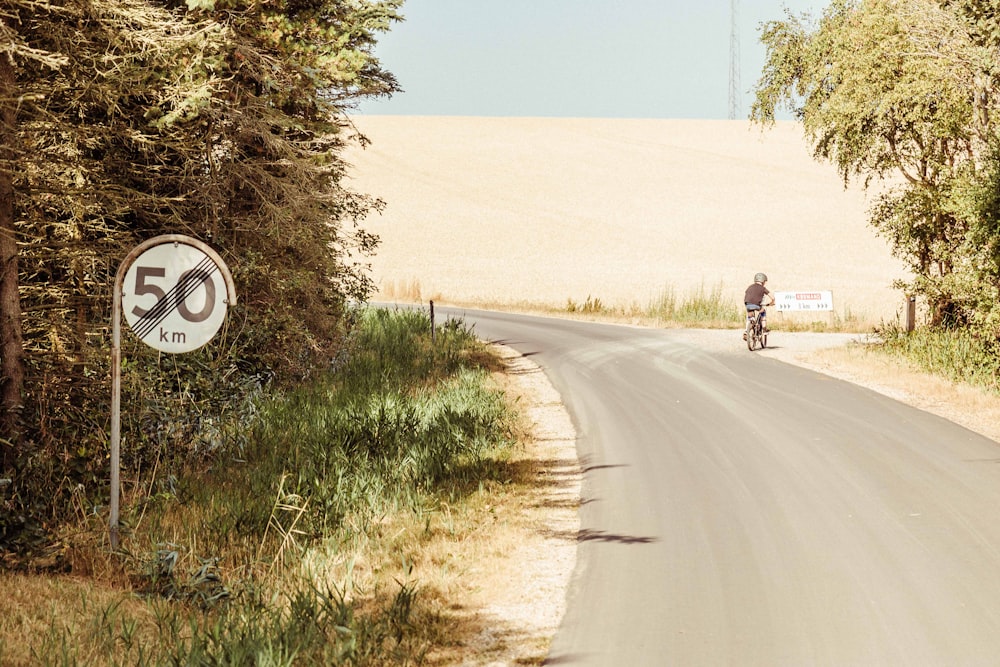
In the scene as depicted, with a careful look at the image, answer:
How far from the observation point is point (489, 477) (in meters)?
10.2

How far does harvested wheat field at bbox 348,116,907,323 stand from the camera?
45.4 meters

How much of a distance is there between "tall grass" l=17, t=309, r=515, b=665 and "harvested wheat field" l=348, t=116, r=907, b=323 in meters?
20.3

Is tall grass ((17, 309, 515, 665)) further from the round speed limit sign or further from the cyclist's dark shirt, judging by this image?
the cyclist's dark shirt

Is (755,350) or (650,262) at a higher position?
(650,262)

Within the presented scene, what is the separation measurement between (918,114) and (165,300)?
15487 mm

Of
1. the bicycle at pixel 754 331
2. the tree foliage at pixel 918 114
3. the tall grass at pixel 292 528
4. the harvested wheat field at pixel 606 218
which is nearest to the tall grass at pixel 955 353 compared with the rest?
the tree foliage at pixel 918 114

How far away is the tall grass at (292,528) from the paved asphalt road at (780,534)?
4.32 ft

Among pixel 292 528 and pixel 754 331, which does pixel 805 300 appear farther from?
pixel 292 528

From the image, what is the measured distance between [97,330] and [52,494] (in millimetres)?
2112

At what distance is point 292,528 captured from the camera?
736 centimetres

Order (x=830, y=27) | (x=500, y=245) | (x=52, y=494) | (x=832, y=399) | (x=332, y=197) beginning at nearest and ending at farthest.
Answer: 1. (x=52, y=494)
2. (x=332, y=197)
3. (x=832, y=399)
4. (x=830, y=27)
5. (x=500, y=245)

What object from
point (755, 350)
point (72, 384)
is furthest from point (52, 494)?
point (755, 350)

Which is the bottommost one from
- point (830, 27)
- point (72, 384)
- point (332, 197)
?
point (72, 384)

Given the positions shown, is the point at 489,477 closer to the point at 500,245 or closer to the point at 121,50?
the point at 121,50
